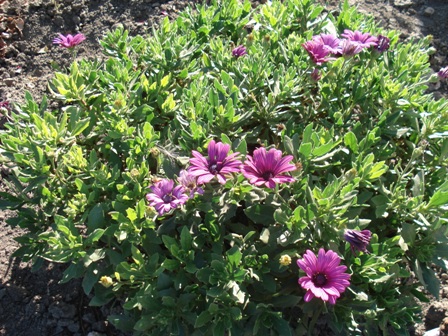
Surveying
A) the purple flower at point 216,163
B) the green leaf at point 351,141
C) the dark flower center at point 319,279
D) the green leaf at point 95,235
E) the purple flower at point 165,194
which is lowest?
the green leaf at point 95,235

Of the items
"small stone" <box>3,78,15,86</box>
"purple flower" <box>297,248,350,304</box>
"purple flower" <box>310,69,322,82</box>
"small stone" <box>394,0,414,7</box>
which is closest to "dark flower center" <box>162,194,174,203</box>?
"purple flower" <box>297,248,350,304</box>

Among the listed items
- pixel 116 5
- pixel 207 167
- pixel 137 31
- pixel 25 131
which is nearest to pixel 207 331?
pixel 207 167

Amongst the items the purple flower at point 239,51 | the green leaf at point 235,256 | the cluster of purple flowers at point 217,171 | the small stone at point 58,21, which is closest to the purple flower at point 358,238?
the cluster of purple flowers at point 217,171

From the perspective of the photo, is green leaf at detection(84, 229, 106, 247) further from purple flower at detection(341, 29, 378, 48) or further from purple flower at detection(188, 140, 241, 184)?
purple flower at detection(341, 29, 378, 48)

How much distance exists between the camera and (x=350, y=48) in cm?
234

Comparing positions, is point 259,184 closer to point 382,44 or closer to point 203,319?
Result: point 203,319

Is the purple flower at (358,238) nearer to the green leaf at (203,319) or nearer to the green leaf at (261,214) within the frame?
the green leaf at (261,214)

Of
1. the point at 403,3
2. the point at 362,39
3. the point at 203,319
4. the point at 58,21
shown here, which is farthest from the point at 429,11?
the point at 203,319

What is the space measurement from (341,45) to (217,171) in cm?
90

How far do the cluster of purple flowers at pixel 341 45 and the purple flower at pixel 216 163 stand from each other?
706 millimetres

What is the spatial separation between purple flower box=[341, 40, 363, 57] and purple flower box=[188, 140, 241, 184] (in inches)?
28.7

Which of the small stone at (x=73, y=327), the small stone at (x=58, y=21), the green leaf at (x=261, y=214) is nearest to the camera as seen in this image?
the green leaf at (x=261, y=214)

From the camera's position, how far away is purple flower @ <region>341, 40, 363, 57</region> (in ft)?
7.67

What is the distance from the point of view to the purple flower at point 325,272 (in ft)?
6.14
